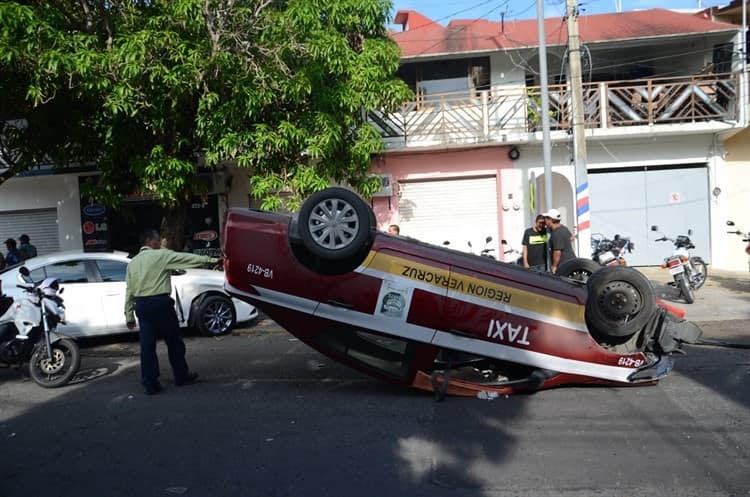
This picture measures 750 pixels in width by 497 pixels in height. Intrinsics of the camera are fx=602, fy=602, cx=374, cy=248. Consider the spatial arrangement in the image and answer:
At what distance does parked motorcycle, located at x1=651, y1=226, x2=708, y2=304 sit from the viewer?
10.7m

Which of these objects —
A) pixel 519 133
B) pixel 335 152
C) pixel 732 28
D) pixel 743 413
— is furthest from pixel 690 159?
pixel 743 413

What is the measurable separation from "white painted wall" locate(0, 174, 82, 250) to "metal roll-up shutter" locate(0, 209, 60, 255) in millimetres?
274

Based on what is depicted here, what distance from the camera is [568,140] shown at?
48.5 ft

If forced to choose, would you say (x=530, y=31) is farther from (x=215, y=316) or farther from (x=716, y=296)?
(x=215, y=316)

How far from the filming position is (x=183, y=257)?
625 cm

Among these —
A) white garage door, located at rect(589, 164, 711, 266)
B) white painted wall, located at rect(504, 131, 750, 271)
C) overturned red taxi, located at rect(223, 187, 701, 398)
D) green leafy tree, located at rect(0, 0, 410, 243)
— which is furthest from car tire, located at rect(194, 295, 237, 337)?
white garage door, located at rect(589, 164, 711, 266)

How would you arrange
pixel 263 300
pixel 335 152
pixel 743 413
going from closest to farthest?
1. pixel 743 413
2. pixel 263 300
3. pixel 335 152

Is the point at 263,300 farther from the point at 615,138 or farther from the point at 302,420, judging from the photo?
the point at 615,138

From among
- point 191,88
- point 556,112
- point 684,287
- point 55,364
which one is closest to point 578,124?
point 684,287

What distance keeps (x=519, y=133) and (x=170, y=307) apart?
10783 millimetres

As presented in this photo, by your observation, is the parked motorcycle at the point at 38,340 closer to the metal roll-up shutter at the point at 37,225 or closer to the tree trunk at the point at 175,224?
the tree trunk at the point at 175,224

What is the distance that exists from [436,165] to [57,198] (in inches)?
408

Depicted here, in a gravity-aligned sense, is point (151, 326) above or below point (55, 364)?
above

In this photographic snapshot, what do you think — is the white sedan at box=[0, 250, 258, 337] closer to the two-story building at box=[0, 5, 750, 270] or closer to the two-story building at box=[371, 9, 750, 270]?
the two-story building at box=[0, 5, 750, 270]
